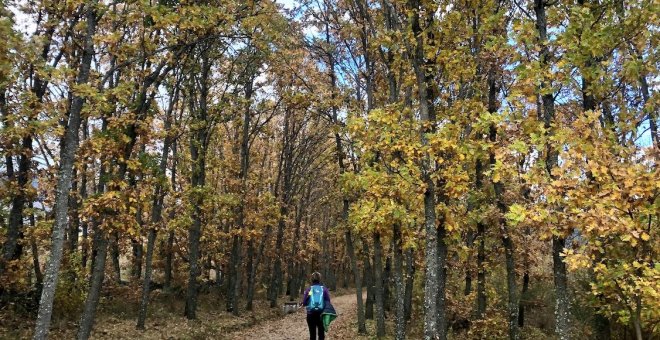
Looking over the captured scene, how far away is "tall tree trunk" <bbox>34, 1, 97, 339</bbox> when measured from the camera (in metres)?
7.93

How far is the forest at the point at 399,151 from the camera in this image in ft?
21.2

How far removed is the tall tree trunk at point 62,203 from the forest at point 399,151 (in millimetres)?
34

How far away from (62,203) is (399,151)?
282 inches

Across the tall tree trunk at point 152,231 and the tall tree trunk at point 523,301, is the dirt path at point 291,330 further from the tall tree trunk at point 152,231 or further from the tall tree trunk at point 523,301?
the tall tree trunk at point 523,301

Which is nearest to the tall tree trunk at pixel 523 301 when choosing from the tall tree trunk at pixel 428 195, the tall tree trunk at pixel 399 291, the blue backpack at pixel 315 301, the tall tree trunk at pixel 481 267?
the tall tree trunk at pixel 481 267

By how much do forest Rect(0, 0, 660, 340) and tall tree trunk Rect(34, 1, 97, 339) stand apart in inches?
1.3

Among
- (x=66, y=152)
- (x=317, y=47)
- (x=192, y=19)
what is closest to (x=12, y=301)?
(x=66, y=152)

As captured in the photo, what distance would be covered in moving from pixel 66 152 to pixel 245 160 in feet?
43.3

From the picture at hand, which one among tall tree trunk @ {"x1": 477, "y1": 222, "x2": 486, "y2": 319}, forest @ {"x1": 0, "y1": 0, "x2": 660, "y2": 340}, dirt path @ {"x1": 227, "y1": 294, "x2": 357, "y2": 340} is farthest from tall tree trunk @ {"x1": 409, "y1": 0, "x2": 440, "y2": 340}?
dirt path @ {"x1": 227, "y1": 294, "x2": 357, "y2": 340}

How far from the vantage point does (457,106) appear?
9797 millimetres

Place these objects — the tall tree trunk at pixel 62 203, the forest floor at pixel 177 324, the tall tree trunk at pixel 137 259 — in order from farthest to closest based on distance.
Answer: the tall tree trunk at pixel 137 259 < the forest floor at pixel 177 324 < the tall tree trunk at pixel 62 203

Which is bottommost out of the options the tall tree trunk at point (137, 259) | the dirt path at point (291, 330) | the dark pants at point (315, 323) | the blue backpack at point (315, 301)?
the dirt path at point (291, 330)

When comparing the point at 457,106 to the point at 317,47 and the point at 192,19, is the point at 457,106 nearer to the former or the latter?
the point at 192,19

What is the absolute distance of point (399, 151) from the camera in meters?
10.4
